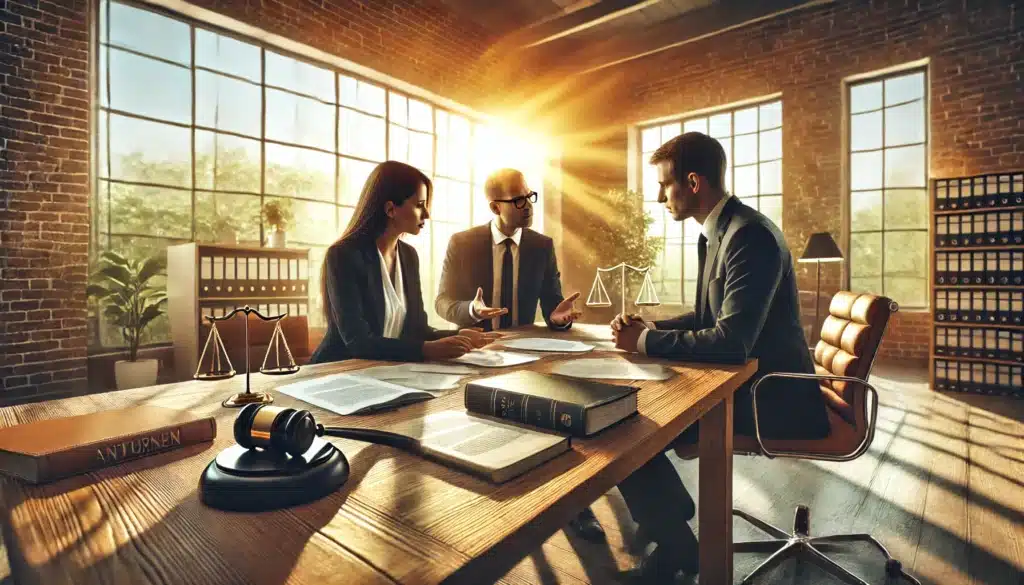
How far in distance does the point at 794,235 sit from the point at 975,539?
4.91 m

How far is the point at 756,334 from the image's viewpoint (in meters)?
1.62

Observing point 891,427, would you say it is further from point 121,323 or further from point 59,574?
point 121,323

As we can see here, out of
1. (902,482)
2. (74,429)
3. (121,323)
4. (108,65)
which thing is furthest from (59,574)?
(108,65)

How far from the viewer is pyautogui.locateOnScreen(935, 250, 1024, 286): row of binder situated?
14.5 ft

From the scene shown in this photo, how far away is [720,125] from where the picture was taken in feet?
23.2

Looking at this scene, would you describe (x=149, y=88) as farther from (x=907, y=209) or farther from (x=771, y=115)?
(x=907, y=209)

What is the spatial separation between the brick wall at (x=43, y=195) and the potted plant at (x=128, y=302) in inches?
6.1

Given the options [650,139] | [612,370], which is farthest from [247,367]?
[650,139]

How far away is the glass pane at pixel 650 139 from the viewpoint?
7.58 m

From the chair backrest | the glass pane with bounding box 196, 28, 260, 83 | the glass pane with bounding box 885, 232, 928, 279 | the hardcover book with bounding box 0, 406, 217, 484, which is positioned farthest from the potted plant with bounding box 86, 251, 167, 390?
the glass pane with bounding box 885, 232, 928, 279

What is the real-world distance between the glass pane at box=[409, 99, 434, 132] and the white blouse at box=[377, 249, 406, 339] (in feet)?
13.8

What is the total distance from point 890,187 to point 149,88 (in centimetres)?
740

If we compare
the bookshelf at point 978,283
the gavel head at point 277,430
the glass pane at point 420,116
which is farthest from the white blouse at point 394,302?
the bookshelf at point 978,283

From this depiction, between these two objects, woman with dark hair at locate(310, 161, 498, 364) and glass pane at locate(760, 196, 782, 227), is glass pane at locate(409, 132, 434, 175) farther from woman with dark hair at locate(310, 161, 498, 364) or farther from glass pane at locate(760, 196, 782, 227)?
glass pane at locate(760, 196, 782, 227)
